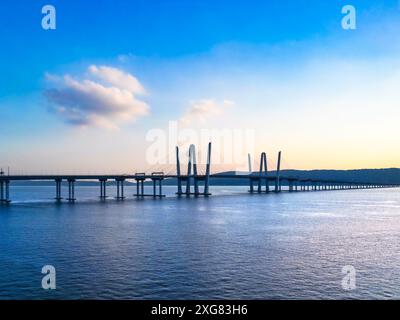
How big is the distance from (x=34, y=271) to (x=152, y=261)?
9623mm

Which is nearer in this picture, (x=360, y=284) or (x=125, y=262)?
(x=360, y=284)

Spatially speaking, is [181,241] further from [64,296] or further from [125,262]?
[64,296]

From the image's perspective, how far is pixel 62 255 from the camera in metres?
39.4

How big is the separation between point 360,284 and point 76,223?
49.7 meters

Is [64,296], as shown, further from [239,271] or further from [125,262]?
[239,271]

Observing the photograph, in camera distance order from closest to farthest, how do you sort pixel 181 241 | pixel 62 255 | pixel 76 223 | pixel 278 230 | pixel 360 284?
pixel 360 284 < pixel 62 255 < pixel 181 241 < pixel 278 230 < pixel 76 223

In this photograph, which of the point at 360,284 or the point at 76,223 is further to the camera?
the point at 76,223

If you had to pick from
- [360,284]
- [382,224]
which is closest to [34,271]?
[360,284]

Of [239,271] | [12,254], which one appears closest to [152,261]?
Answer: [239,271]

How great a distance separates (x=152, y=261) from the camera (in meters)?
37.0
